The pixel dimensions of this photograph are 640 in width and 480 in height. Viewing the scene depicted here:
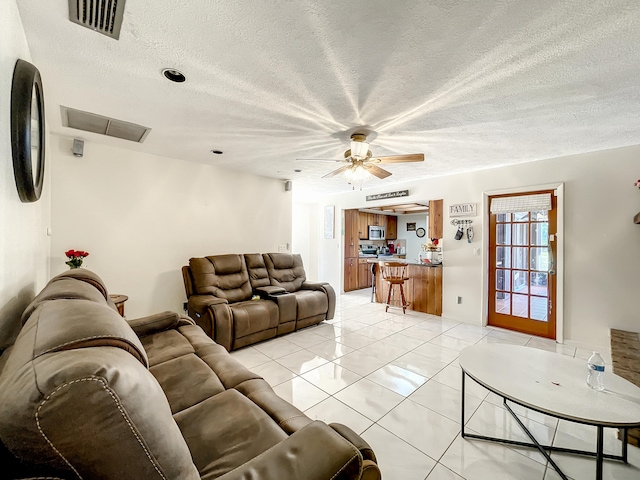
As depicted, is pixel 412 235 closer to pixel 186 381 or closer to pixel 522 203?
pixel 522 203

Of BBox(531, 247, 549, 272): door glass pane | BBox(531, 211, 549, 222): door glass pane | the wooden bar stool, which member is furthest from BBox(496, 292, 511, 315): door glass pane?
the wooden bar stool

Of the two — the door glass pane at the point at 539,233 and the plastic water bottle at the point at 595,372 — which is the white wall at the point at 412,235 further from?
the plastic water bottle at the point at 595,372

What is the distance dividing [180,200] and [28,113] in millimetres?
2647

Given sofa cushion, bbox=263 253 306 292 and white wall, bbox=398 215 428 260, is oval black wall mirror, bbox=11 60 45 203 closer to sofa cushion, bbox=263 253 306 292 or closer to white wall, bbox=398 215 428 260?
sofa cushion, bbox=263 253 306 292

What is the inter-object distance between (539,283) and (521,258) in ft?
1.32

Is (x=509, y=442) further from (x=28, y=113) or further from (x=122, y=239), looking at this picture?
(x=122, y=239)

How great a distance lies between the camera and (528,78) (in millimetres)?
1801

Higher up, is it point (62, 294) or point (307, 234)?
point (307, 234)

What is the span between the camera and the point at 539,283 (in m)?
3.69

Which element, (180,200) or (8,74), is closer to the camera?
(8,74)

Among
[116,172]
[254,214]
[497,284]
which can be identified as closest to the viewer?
[116,172]

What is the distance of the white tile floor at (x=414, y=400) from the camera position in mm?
1576

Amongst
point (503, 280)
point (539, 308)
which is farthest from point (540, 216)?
point (539, 308)

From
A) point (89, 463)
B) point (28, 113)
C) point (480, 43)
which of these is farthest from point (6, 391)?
point (480, 43)
